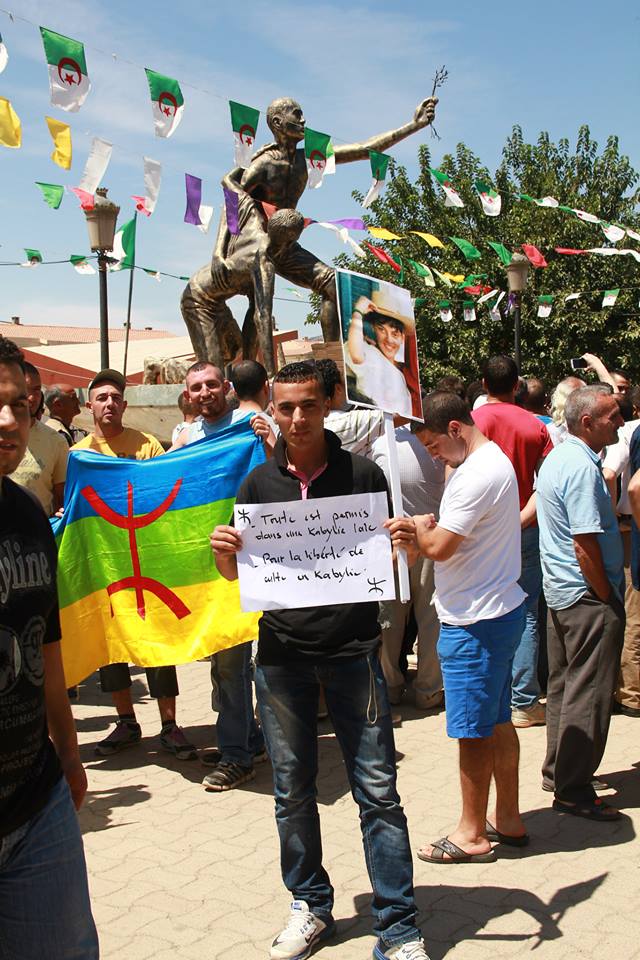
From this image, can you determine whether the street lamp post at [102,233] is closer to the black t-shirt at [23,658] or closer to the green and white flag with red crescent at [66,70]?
the green and white flag with red crescent at [66,70]

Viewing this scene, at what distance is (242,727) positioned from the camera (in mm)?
5418

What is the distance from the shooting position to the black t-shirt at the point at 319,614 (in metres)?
3.44

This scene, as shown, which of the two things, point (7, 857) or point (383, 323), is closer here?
point (7, 857)

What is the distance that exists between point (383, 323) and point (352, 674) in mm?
1244

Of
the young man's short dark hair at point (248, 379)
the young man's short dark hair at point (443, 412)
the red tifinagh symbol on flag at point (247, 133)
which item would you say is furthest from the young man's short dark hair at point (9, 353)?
the red tifinagh symbol on flag at point (247, 133)

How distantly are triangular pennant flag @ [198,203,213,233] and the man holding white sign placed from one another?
9.05 meters

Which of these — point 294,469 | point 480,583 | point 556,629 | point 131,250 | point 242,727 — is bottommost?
point 242,727

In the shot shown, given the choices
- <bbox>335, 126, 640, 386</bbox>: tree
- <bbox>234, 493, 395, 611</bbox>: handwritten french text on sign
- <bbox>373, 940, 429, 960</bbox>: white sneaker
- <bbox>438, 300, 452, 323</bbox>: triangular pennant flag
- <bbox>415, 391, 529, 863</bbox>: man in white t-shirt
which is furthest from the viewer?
<bbox>335, 126, 640, 386</bbox>: tree

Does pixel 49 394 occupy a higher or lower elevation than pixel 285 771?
higher

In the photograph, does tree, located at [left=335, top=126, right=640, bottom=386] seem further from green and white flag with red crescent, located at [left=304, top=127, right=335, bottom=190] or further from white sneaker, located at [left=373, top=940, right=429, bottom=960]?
white sneaker, located at [left=373, top=940, right=429, bottom=960]

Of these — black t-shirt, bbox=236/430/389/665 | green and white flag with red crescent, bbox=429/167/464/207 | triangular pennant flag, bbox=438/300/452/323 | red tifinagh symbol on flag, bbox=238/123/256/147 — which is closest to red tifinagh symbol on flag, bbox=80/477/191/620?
black t-shirt, bbox=236/430/389/665

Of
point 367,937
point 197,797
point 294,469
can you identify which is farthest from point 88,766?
point 294,469

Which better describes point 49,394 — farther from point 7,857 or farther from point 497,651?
point 7,857

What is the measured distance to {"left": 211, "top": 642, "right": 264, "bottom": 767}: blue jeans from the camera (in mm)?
5395
